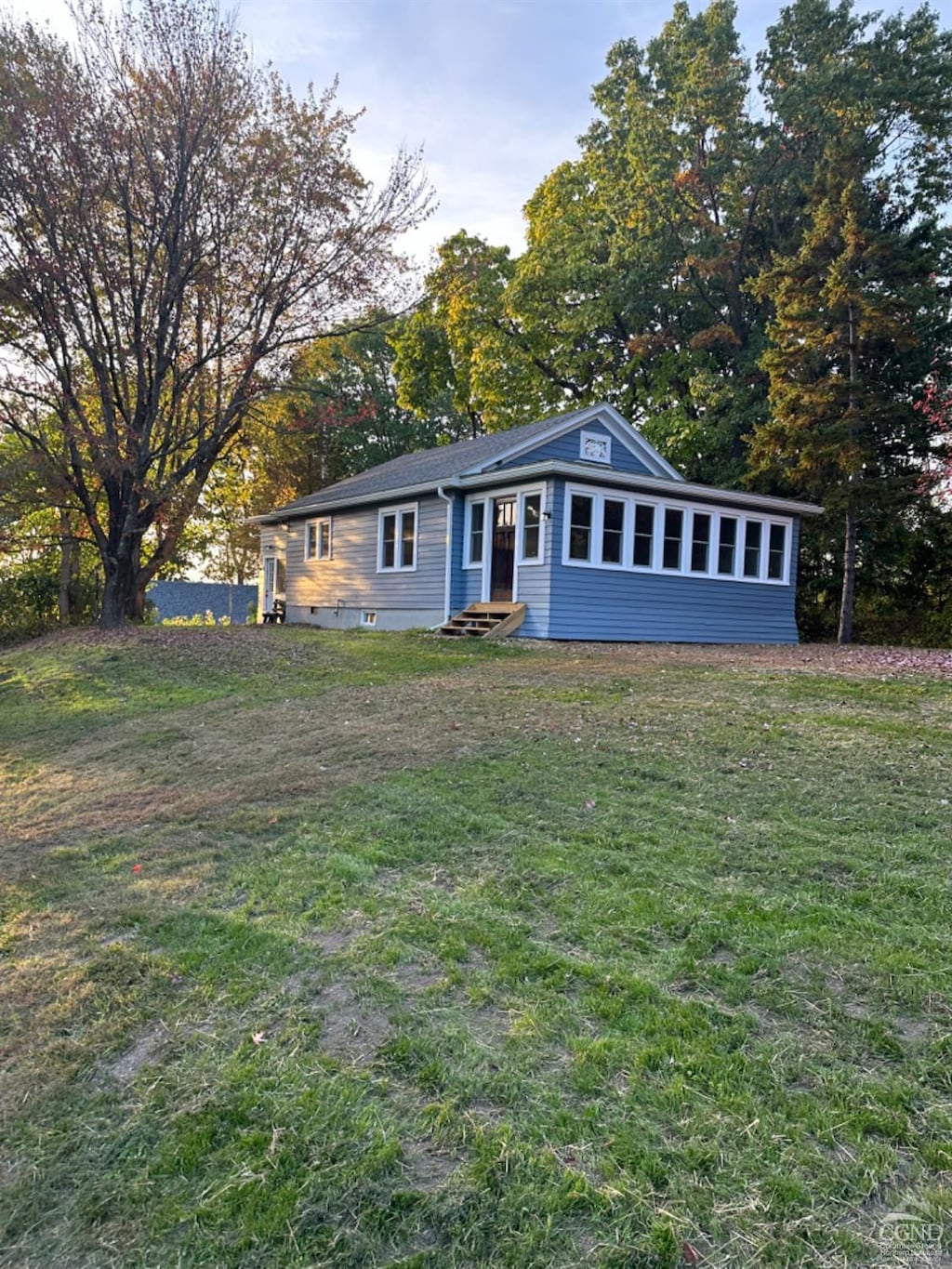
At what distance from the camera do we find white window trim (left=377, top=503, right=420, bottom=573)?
1602 cm

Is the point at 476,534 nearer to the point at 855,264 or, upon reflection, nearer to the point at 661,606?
the point at 661,606

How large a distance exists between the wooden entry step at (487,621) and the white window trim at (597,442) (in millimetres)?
4102

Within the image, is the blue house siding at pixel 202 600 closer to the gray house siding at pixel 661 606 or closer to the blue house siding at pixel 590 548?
the blue house siding at pixel 590 548

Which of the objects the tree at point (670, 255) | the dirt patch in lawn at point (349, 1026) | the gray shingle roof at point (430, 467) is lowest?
the dirt patch in lawn at point (349, 1026)

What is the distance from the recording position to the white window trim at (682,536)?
13.6 metres

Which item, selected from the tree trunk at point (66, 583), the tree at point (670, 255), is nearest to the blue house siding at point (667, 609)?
the tree at point (670, 255)

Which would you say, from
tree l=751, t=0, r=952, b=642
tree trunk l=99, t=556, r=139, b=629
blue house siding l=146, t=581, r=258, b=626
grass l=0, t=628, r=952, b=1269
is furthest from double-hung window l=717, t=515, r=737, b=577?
blue house siding l=146, t=581, r=258, b=626

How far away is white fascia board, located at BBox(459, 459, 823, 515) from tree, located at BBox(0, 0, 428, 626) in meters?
4.91

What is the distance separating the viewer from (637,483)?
A: 1399 centimetres

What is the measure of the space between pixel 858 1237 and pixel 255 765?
493 cm

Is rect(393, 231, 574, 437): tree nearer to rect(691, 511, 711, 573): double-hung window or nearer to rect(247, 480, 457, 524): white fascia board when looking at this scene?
rect(247, 480, 457, 524): white fascia board

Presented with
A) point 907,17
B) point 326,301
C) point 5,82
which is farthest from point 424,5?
point 907,17

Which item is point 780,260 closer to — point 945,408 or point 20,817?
point 945,408

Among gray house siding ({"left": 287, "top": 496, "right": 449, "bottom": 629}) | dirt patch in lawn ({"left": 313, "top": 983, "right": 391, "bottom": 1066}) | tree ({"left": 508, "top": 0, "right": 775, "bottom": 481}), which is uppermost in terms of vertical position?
tree ({"left": 508, "top": 0, "right": 775, "bottom": 481})
